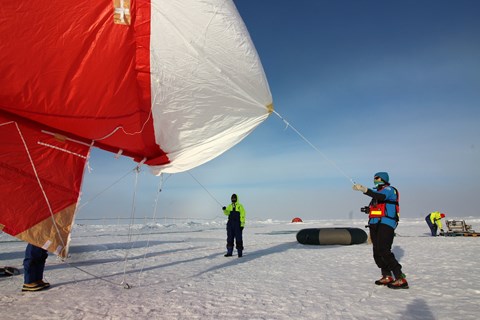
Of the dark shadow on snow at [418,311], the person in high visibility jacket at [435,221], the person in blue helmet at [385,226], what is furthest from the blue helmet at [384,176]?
the person in high visibility jacket at [435,221]

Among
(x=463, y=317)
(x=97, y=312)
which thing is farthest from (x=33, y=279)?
(x=463, y=317)

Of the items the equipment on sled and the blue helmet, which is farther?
the equipment on sled

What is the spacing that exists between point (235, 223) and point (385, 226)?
5245 mm

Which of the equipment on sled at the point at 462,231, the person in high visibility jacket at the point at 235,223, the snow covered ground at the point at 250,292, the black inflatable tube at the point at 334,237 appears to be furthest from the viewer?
the equipment on sled at the point at 462,231

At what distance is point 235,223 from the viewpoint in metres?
9.73

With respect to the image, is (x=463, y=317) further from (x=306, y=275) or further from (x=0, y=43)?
(x=0, y=43)

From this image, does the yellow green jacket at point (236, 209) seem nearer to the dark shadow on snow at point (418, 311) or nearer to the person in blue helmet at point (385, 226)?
the person in blue helmet at point (385, 226)

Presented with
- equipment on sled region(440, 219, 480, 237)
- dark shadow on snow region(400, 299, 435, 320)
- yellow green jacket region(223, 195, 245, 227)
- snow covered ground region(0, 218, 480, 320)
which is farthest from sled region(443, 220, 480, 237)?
dark shadow on snow region(400, 299, 435, 320)

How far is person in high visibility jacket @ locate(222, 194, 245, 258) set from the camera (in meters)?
9.56

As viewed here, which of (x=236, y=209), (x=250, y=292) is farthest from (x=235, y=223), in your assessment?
(x=250, y=292)

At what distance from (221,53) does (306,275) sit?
4823 millimetres

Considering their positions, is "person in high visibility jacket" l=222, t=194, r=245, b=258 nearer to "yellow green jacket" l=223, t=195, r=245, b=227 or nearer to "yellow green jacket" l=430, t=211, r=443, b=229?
"yellow green jacket" l=223, t=195, r=245, b=227

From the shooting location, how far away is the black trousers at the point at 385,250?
5.14 meters

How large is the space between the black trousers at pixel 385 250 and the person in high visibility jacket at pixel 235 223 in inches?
191
